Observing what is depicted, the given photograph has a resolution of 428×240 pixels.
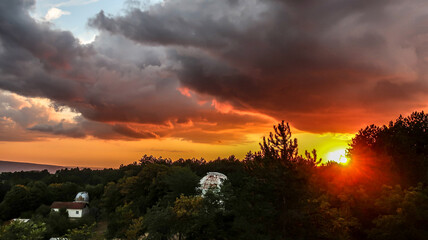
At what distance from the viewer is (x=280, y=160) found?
24656mm

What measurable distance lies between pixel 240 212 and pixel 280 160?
5262 mm

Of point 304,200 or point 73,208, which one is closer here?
point 304,200

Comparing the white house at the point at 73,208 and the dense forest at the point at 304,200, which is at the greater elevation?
the dense forest at the point at 304,200

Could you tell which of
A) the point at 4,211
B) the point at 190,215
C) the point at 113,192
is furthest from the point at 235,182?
the point at 4,211

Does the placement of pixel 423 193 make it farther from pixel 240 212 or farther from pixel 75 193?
pixel 75 193

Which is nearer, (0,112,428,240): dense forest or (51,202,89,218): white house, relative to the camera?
(0,112,428,240): dense forest

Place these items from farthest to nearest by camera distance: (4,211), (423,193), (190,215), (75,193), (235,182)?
(75,193), (4,211), (235,182), (190,215), (423,193)

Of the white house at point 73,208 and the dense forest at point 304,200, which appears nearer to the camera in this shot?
the dense forest at point 304,200

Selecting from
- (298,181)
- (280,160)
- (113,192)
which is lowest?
(113,192)

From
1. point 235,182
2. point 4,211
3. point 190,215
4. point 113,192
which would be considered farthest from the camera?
point 4,211

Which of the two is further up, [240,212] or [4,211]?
[240,212]

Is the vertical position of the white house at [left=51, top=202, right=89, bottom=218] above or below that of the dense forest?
below

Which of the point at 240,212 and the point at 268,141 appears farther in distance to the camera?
the point at 268,141

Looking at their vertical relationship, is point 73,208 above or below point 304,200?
below
